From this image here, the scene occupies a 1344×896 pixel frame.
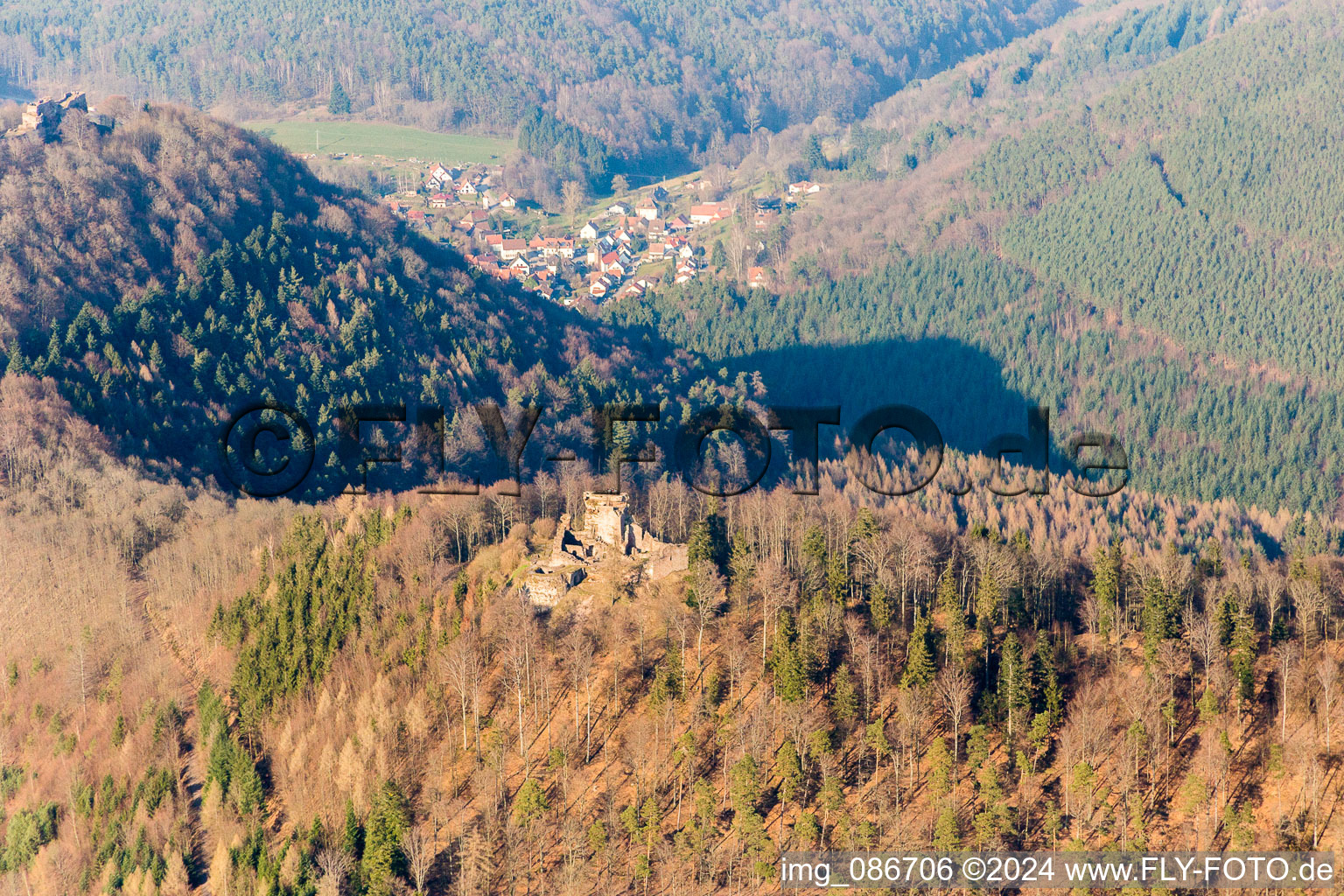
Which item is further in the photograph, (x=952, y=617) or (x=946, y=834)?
(x=952, y=617)

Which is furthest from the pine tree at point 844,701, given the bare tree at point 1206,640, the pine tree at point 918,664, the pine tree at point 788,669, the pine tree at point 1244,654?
the pine tree at point 1244,654

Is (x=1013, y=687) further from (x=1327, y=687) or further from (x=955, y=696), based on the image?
Result: (x=1327, y=687)

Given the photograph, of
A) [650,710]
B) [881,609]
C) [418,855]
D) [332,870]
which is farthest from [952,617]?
[332,870]

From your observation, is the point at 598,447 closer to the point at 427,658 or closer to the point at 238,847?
the point at 427,658

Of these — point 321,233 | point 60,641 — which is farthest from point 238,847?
point 321,233

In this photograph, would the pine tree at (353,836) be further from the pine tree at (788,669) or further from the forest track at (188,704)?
the pine tree at (788,669)

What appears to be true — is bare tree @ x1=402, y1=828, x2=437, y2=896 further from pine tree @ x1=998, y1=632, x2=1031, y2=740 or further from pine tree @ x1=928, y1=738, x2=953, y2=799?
pine tree @ x1=998, y1=632, x2=1031, y2=740

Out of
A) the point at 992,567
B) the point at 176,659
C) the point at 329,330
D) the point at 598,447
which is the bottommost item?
the point at 176,659

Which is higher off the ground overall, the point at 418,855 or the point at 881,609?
the point at 881,609
